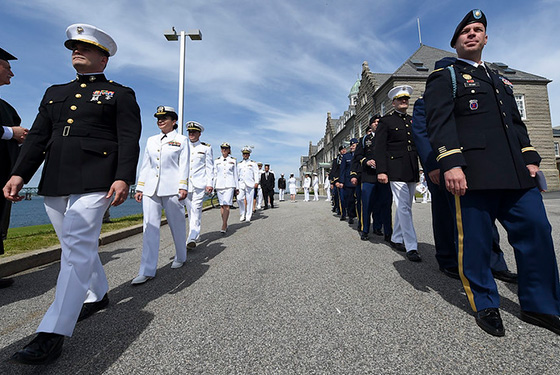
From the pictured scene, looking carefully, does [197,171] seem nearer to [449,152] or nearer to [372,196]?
[372,196]

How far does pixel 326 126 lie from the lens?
62281 millimetres

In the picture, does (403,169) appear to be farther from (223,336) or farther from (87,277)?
(87,277)

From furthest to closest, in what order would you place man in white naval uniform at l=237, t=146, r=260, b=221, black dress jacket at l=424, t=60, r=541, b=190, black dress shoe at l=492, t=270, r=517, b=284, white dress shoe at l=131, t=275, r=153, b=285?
1. man in white naval uniform at l=237, t=146, r=260, b=221
2. white dress shoe at l=131, t=275, r=153, b=285
3. black dress shoe at l=492, t=270, r=517, b=284
4. black dress jacket at l=424, t=60, r=541, b=190

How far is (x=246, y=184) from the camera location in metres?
9.23

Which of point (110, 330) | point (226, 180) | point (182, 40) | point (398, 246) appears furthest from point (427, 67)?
point (110, 330)

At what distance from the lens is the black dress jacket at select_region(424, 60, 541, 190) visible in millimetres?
1967

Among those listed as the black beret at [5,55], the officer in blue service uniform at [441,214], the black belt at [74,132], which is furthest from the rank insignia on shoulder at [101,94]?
the officer in blue service uniform at [441,214]

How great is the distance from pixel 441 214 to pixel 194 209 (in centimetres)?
401

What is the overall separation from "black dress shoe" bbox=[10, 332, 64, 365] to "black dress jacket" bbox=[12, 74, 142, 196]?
2.89 ft

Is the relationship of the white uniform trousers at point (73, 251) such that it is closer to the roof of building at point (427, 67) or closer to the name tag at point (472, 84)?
the name tag at point (472, 84)

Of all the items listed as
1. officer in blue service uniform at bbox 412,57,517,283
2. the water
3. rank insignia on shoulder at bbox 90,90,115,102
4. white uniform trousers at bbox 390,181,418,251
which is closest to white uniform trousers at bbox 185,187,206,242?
the water

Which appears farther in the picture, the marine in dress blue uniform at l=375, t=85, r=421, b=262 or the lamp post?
the lamp post

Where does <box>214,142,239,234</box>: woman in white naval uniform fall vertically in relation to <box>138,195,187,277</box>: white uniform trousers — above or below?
above

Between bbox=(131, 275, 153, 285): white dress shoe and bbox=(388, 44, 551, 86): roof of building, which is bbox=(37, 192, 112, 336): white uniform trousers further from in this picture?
bbox=(388, 44, 551, 86): roof of building
